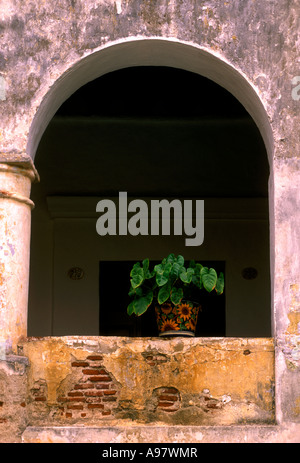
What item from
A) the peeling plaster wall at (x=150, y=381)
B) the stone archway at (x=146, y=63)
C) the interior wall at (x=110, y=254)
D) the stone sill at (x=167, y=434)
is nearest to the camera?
the stone sill at (x=167, y=434)

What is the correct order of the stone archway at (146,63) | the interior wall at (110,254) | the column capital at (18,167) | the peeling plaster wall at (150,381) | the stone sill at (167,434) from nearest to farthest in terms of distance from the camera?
the stone sill at (167,434) < the peeling plaster wall at (150,381) < the column capital at (18,167) < the stone archway at (146,63) < the interior wall at (110,254)

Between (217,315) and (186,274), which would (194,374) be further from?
(217,315)

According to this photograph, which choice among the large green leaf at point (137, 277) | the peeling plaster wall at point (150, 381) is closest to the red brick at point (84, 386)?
the peeling plaster wall at point (150, 381)

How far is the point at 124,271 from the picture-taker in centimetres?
935

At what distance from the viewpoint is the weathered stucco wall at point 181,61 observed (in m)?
5.86

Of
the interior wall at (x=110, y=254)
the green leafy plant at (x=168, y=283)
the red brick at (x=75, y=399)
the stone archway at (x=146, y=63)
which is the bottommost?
the red brick at (x=75, y=399)

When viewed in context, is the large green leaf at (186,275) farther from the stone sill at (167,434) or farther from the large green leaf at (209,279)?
the stone sill at (167,434)

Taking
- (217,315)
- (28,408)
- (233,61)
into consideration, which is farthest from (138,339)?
(217,315)

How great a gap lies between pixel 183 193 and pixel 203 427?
3.92 meters

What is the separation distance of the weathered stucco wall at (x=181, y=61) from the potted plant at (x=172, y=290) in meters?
0.28

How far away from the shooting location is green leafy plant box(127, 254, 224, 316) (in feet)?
19.7

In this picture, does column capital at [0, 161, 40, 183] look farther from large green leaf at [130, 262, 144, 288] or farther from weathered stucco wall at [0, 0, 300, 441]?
large green leaf at [130, 262, 144, 288]

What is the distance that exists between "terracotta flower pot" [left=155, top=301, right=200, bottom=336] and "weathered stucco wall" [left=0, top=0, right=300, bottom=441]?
9.4 inches

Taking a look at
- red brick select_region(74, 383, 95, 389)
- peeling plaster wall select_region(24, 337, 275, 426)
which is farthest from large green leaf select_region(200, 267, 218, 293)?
red brick select_region(74, 383, 95, 389)
